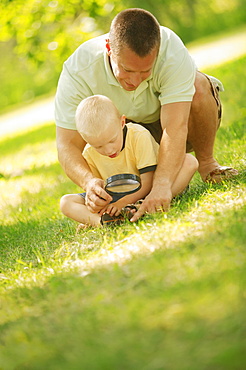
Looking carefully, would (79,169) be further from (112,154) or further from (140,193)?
(140,193)

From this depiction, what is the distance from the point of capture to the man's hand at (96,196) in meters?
3.19

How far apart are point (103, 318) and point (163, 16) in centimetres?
2094

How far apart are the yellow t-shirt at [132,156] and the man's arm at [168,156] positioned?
75 millimetres

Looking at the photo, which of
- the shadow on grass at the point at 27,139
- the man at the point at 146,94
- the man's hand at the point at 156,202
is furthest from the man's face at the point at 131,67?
the shadow on grass at the point at 27,139

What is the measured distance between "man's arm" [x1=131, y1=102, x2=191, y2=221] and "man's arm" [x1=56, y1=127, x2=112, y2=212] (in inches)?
9.4

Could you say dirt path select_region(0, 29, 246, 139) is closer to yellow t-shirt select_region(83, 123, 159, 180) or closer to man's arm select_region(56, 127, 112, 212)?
man's arm select_region(56, 127, 112, 212)

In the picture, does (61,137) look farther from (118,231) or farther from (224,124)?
(224,124)

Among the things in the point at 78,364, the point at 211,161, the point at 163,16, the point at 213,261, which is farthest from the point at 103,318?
the point at 163,16

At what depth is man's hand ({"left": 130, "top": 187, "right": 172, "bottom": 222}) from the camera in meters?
3.26

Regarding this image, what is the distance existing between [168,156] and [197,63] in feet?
37.3

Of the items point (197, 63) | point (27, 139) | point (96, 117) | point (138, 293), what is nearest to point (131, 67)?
point (96, 117)

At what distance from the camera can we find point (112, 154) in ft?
10.9

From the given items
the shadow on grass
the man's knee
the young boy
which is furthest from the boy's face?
the shadow on grass

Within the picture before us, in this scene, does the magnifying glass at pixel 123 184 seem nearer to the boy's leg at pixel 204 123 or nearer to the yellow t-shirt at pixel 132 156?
the yellow t-shirt at pixel 132 156
